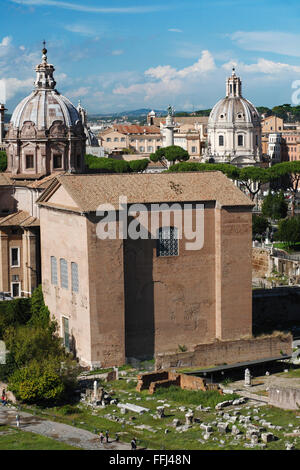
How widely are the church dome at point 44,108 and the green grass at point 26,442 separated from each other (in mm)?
19518

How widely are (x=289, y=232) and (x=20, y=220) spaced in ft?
65.2

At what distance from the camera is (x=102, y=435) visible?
25.8 m

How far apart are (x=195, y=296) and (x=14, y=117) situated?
46.4 ft

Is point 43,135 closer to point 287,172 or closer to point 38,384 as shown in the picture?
point 38,384

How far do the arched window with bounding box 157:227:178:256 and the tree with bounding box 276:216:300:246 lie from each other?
22217 millimetres

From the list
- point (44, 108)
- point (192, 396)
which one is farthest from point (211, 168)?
point (192, 396)

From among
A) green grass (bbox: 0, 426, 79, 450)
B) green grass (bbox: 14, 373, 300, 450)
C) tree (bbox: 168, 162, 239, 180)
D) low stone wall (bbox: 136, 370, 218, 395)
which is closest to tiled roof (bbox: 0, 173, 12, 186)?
green grass (bbox: 14, 373, 300, 450)

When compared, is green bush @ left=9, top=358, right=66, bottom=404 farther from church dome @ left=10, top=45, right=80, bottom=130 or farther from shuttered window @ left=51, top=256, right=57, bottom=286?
church dome @ left=10, top=45, right=80, bottom=130

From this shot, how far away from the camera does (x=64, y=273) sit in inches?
1396

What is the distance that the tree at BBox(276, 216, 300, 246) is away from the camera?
183 ft

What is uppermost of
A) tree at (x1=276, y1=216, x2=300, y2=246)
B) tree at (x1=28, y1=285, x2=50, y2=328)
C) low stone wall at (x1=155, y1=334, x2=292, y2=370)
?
tree at (x1=276, y1=216, x2=300, y2=246)

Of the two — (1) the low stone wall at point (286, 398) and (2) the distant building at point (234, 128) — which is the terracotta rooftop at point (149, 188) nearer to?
(1) the low stone wall at point (286, 398)

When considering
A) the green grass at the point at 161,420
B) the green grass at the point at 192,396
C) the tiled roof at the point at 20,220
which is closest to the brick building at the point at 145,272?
the green grass at the point at 161,420
